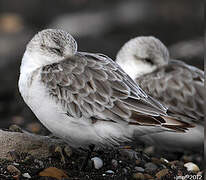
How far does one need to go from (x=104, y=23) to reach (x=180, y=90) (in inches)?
312

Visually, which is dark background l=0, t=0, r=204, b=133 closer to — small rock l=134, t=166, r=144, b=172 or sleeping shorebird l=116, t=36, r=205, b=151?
sleeping shorebird l=116, t=36, r=205, b=151

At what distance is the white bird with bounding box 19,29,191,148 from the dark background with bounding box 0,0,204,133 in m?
6.41

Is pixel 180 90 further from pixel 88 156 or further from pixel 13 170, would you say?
pixel 13 170

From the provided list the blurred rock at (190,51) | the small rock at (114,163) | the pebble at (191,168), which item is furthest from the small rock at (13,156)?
the blurred rock at (190,51)

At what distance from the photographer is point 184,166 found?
6.12 m

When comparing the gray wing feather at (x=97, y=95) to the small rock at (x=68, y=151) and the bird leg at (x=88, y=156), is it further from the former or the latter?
the small rock at (x=68, y=151)

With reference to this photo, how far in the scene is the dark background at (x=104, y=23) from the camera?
12.5 metres

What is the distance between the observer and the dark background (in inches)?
491

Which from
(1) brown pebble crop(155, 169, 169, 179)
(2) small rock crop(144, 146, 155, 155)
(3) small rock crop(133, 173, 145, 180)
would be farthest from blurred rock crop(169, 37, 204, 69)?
(3) small rock crop(133, 173, 145, 180)

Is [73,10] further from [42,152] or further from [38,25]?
[42,152]

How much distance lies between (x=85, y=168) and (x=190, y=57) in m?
7.02

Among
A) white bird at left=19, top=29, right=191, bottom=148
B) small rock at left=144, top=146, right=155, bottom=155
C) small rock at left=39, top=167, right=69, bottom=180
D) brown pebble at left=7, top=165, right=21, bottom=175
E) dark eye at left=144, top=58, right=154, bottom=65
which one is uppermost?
white bird at left=19, top=29, right=191, bottom=148

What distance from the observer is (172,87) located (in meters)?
7.09

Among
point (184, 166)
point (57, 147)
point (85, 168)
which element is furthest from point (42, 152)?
point (184, 166)
